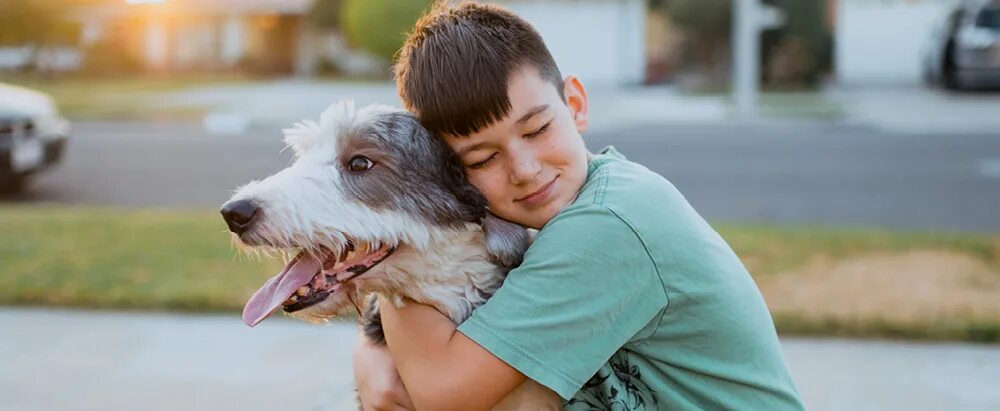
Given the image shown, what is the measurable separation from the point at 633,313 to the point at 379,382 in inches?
28.3

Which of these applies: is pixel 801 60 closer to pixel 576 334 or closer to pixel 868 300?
pixel 868 300

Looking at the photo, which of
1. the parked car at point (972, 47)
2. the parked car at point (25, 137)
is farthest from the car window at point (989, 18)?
the parked car at point (25, 137)

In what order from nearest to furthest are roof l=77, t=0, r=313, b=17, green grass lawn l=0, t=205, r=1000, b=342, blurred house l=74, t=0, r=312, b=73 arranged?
green grass lawn l=0, t=205, r=1000, b=342, roof l=77, t=0, r=313, b=17, blurred house l=74, t=0, r=312, b=73

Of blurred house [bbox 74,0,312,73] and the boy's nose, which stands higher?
the boy's nose

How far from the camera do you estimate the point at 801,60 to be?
27.2m

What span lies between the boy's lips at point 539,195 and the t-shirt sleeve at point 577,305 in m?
0.21

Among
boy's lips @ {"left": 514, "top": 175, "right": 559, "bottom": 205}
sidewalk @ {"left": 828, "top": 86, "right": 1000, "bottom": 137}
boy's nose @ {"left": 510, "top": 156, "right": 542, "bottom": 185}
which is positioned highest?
boy's nose @ {"left": 510, "top": 156, "right": 542, "bottom": 185}

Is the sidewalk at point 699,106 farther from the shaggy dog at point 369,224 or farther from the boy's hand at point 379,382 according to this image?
the shaggy dog at point 369,224

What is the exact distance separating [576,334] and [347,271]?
1.77ft

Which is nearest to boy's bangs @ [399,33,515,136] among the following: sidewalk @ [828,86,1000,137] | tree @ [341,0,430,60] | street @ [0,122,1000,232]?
street @ [0,122,1000,232]

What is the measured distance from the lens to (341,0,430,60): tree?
79.4ft

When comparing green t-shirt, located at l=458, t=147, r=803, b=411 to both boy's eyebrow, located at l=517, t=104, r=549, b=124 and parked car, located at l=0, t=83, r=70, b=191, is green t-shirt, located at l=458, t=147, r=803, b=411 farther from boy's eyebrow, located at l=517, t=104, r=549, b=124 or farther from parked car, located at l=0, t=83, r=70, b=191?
parked car, located at l=0, t=83, r=70, b=191

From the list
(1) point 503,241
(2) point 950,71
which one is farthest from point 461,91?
(2) point 950,71

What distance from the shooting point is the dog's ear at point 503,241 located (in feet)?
8.66
